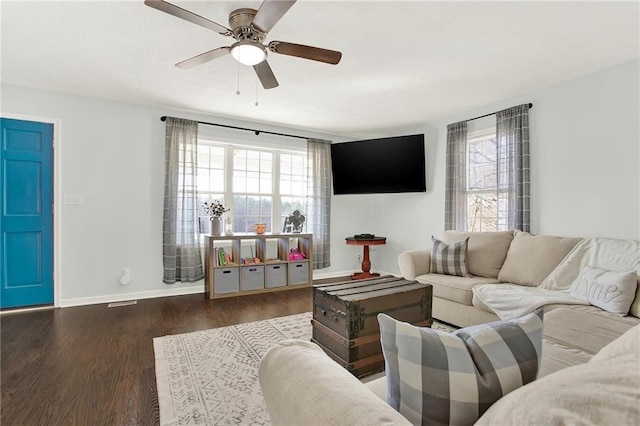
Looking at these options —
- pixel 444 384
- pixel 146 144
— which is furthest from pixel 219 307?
pixel 444 384

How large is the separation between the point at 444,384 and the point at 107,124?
4.39 m

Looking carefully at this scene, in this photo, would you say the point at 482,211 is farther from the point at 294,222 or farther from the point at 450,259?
the point at 294,222

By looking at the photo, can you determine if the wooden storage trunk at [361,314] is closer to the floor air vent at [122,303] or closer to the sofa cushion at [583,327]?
the sofa cushion at [583,327]

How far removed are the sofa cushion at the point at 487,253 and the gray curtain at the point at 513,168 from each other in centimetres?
34

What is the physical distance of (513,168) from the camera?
357 centimetres

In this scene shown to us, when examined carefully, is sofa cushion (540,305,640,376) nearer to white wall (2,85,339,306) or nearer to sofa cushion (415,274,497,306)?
sofa cushion (415,274,497,306)

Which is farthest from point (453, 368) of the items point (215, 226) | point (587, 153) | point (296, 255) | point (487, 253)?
point (296, 255)

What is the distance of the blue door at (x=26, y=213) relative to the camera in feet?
11.0

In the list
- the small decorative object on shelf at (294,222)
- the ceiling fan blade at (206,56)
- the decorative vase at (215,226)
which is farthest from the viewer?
the small decorative object on shelf at (294,222)

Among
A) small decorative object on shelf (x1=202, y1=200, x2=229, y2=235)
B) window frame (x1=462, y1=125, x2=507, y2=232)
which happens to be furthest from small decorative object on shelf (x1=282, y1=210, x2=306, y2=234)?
window frame (x1=462, y1=125, x2=507, y2=232)

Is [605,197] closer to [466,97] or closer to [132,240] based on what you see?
[466,97]

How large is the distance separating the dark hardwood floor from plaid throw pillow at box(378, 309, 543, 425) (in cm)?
156

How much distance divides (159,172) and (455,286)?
144 inches

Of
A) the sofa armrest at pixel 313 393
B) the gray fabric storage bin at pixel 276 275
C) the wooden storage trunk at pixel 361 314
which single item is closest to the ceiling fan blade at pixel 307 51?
the wooden storage trunk at pixel 361 314
